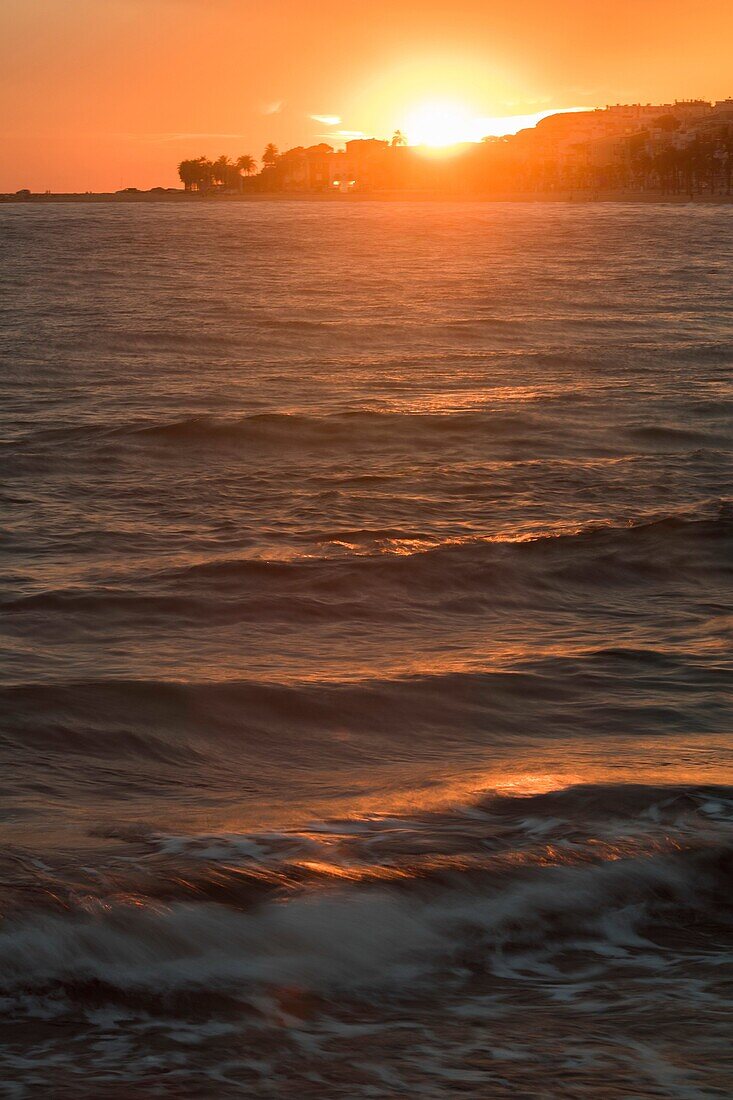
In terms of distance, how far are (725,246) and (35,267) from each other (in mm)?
28828

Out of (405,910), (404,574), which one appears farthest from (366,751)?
(404,574)

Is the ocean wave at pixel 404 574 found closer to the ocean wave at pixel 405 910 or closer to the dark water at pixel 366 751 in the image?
the dark water at pixel 366 751

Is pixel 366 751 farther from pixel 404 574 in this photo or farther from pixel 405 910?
pixel 404 574

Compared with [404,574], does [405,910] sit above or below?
below

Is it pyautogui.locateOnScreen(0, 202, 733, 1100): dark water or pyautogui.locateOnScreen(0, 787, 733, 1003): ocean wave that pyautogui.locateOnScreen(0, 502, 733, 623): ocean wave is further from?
pyautogui.locateOnScreen(0, 787, 733, 1003): ocean wave

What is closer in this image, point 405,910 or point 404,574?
point 405,910

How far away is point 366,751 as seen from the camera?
4996 millimetres

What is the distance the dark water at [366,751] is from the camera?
293 cm

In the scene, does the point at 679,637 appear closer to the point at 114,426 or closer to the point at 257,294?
the point at 114,426

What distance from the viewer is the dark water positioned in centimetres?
293

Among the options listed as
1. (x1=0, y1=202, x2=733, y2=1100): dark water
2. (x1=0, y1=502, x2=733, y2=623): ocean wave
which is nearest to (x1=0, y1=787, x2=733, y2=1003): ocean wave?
(x1=0, y1=202, x2=733, y2=1100): dark water

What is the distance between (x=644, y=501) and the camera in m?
9.70

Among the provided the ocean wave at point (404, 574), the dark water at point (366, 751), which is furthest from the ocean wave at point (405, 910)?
the ocean wave at point (404, 574)

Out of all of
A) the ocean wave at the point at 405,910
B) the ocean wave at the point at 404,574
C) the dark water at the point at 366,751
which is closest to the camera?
the dark water at the point at 366,751
